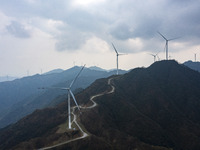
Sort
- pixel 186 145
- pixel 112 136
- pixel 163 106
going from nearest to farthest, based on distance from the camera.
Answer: pixel 112 136 < pixel 186 145 < pixel 163 106

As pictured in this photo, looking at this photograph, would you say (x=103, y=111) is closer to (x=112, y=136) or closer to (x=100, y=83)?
(x=112, y=136)

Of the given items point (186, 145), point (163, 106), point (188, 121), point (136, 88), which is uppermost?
point (136, 88)

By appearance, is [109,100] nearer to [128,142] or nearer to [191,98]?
[128,142]

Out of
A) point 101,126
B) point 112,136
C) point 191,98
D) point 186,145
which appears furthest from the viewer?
point 191,98

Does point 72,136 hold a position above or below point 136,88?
below

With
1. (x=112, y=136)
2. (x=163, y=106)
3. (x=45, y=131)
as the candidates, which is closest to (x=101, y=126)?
(x=112, y=136)

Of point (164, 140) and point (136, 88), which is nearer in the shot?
point (164, 140)
